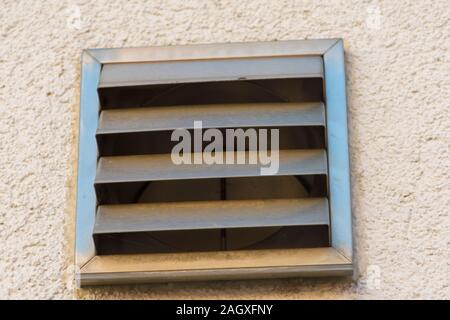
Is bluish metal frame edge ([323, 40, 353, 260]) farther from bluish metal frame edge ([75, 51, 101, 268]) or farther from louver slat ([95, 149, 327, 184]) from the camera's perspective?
bluish metal frame edge ([75, 51, 101, 268])

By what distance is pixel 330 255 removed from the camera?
1.80 metres

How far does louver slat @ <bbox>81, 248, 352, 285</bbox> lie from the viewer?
1780mm

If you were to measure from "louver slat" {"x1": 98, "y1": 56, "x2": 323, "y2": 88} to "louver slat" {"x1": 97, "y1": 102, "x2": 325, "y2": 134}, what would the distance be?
0.06m

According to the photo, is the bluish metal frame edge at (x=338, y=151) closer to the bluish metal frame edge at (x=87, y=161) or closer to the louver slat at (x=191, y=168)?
the louver slat at (x=191, y=168)

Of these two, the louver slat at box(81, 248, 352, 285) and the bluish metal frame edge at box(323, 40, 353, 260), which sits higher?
the bluish metal frame edge at box(323, 40, 353, 260)

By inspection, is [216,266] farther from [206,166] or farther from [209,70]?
[209,70]

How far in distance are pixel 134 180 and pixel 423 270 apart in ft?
2.12

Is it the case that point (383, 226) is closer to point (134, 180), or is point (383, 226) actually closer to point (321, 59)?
point (321, 59)

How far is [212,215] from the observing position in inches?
71.3

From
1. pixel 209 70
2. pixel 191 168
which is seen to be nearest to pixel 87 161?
pixel 191 168

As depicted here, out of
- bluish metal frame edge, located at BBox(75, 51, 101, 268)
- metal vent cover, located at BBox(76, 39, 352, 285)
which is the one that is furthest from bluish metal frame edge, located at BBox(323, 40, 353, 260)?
bluish metal frame edge, located at BBox(75, 51, 101, 268)

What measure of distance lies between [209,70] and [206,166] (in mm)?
237

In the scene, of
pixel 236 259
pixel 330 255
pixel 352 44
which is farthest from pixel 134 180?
pixel 352 44

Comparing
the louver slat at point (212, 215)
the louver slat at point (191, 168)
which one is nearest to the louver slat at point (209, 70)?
the louver slat at point (191, 168)
